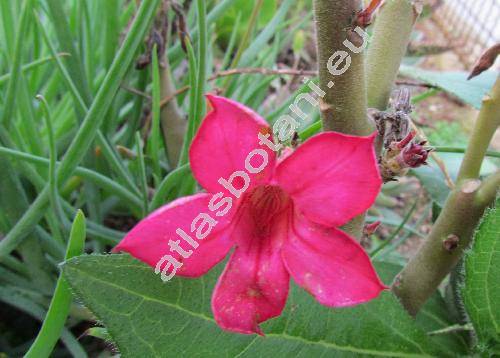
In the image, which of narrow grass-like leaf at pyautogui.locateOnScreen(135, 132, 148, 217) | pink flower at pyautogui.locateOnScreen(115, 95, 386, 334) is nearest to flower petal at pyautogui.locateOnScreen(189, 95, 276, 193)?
pink flower at pyautogui.locateOnScreen(115, 95, 386, 334)

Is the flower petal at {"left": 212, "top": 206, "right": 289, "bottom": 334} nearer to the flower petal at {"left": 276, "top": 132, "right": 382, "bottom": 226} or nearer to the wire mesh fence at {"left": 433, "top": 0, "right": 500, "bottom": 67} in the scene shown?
the flower petal at {"left": 276, "top": 132, "right": 382, "bottom": 226}

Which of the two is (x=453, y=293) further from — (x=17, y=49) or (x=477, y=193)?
(x=17, y=49)

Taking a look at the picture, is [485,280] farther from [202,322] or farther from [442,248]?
[202,322]

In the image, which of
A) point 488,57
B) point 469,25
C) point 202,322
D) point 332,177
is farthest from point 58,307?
point 469,25

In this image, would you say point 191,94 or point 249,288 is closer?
point 249,288

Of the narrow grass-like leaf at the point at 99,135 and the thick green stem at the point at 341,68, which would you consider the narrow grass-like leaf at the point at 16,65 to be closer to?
the narrow grass-like leaf at the point at 99,135

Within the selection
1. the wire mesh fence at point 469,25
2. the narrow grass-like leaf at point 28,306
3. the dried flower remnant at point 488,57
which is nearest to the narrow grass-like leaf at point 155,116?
the narrow grass-like leaf at point 28,306

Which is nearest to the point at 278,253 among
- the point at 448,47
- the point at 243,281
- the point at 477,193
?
the point at 243,281
